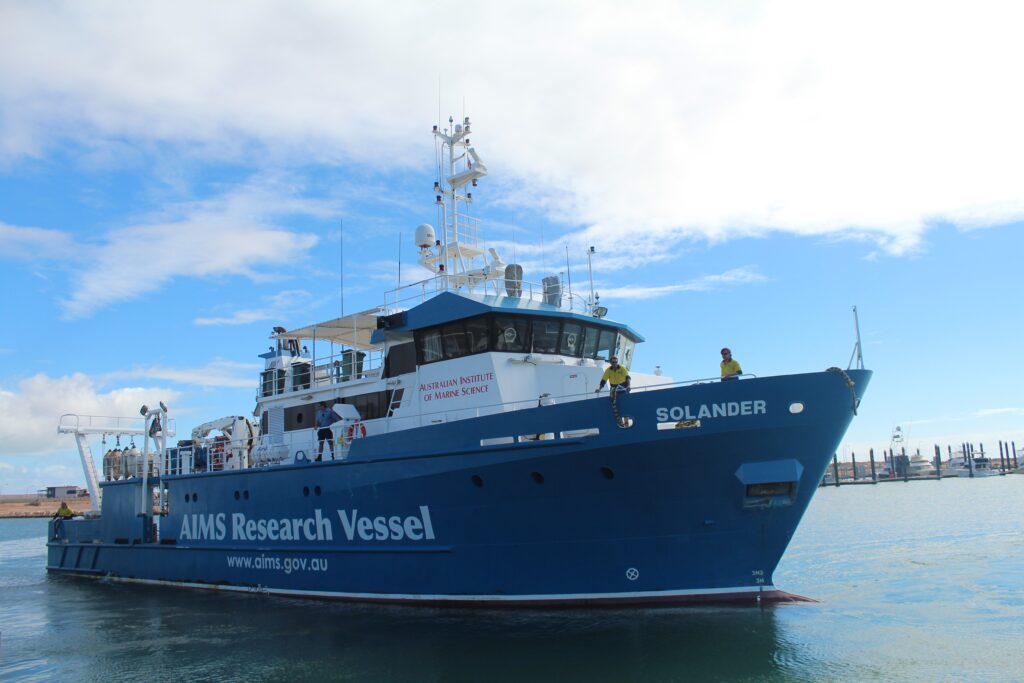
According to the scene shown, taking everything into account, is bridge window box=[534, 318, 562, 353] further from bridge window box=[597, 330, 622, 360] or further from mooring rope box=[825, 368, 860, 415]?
mooring rope box=[825, 368, 860, 415]

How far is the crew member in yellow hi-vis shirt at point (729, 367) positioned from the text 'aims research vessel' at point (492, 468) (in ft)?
0.80

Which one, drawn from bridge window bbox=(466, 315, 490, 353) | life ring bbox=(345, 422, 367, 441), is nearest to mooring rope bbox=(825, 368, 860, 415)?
bridge window bbox=(466, 315, 490, 353)

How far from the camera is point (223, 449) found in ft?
55.1

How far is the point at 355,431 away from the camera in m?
13.5

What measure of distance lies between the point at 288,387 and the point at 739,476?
33.7ft

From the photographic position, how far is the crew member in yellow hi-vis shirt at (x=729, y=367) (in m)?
10.2

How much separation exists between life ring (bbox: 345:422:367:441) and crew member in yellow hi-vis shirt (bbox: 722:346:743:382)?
6392 millimetres

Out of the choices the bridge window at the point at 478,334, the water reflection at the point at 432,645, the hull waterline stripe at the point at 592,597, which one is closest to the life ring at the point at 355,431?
the bridge window at the point at 478,334

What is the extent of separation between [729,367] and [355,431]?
6794mm

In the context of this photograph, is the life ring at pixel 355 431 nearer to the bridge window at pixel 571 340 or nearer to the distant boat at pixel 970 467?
the bridge window at pixel 571 340

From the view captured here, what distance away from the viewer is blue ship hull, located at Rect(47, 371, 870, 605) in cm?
1002

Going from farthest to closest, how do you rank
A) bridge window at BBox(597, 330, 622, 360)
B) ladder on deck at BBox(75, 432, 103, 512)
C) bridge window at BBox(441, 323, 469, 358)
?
1. ladder on deck at BBox(75, 432, 103, 512)
2. bridge window at BBox(597, 330, 622, 360)
3. bridge window at BBox(441, 323, 469, 358)

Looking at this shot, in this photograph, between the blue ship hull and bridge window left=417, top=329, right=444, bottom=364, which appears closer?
the blue ship hull

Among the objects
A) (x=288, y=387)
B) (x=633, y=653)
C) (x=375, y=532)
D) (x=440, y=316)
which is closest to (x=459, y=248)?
(x=440, y=316)
